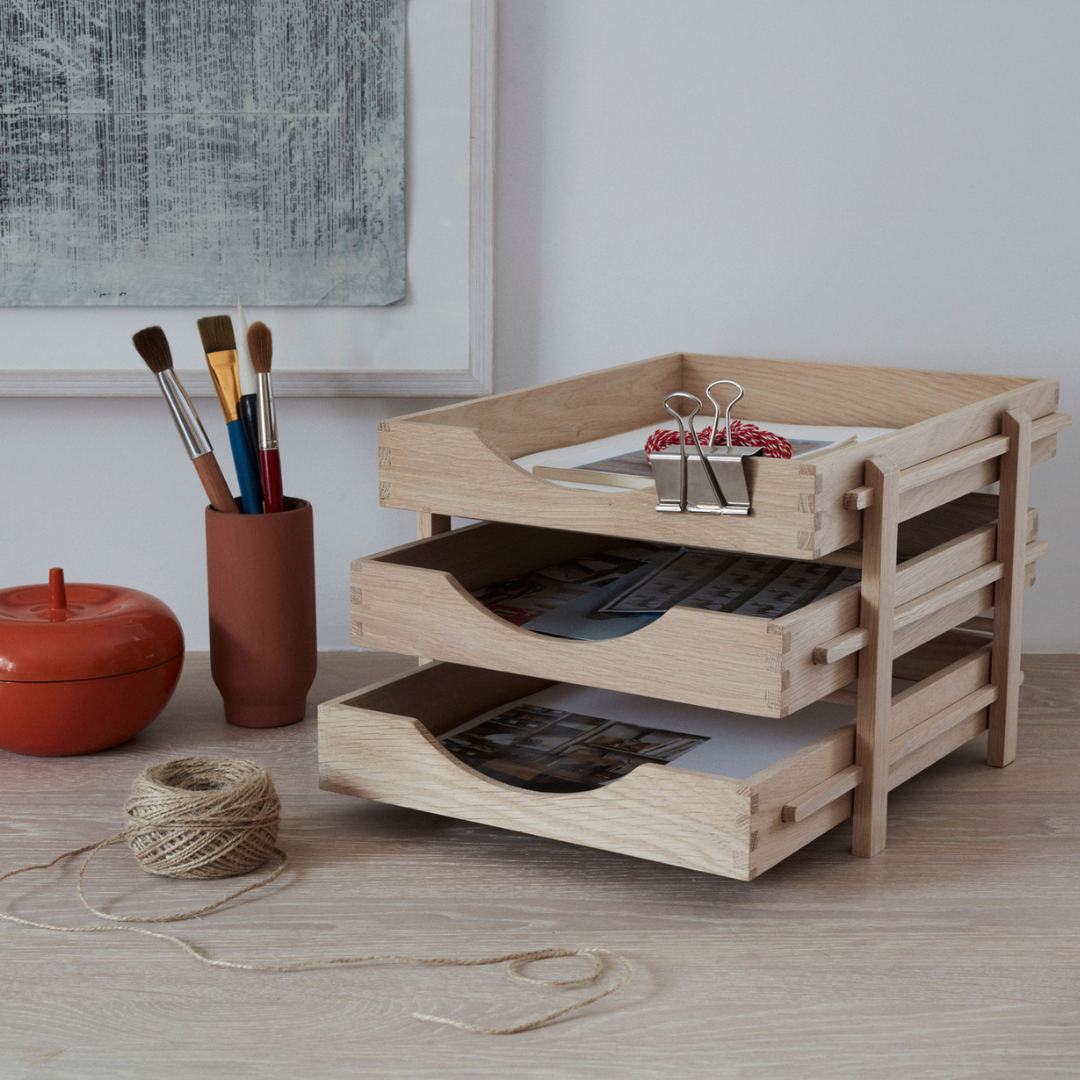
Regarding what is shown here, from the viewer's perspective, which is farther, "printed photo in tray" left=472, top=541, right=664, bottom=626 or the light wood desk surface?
"printed photo in tray" left=472, top=541, right=664, bottom=626

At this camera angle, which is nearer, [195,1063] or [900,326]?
[195,1063]

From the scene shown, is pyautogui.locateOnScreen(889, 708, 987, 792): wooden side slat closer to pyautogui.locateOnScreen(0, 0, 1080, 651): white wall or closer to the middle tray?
the middle tray

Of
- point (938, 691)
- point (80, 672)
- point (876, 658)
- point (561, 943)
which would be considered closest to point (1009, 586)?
point (938, 691)

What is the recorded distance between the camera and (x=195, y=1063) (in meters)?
0.66

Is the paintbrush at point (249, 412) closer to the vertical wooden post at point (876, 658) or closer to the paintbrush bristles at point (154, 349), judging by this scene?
the paintbrush bristles at point (154, 349)

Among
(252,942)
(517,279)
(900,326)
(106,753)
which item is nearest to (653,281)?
(517,279)

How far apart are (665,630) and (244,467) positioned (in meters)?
0.46

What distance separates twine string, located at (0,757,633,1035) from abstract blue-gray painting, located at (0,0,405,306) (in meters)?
0.53

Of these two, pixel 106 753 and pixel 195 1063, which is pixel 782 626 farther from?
pixel 106 753

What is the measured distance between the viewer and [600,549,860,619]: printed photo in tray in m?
0.98

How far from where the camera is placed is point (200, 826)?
0.83m

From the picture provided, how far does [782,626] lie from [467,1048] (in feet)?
0.96

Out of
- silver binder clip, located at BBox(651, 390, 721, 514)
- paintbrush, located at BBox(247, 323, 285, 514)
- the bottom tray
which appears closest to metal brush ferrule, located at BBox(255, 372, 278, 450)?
paintbrush, located at BBox(247, 323, 285, 514)

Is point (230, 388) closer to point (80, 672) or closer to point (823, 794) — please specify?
point (80, 672)
